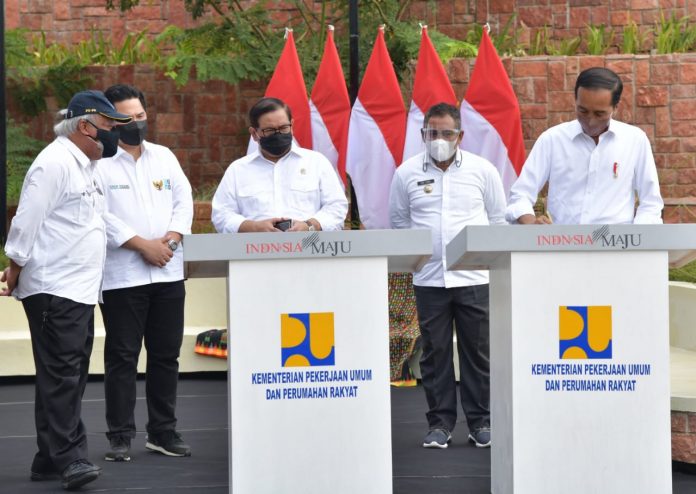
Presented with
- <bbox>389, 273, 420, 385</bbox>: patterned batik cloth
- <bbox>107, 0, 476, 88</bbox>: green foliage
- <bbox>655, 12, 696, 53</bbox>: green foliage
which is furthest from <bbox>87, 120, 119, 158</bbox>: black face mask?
<bbox>655, 12, 696, 53</bbox>: green foliage

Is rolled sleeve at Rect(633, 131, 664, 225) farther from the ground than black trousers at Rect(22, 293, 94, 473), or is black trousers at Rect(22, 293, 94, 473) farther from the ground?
rolled sleeve at Rect(633, 131, 664, 225)

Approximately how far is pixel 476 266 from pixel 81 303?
1710 millimetres

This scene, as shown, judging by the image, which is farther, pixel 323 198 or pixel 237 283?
pixel 323 198

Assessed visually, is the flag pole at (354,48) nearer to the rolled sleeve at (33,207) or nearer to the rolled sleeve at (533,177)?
the rolled sleeve at (533,177)

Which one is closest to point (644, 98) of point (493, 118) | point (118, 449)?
point (493, 118)

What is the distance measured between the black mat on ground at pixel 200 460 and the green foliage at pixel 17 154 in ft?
12.5

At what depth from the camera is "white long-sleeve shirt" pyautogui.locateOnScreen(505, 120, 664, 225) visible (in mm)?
5684

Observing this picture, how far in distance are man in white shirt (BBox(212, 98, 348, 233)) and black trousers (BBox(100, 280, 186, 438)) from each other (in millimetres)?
490

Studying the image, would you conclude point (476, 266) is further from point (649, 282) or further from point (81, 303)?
point (81, 303)

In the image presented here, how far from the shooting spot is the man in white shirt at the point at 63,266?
5.38 m

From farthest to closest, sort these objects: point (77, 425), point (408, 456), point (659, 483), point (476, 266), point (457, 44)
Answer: point (457, 44)
point (408, 456)
point (77, 425)
point (476, 266)
point (659, 483)

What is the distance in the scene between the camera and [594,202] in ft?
18.7

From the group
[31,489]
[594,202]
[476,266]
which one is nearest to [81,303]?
[31,489]

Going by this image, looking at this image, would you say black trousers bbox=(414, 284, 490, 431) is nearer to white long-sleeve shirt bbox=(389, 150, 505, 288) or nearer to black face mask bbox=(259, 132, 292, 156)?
white long-sleeve shirt bbox=(389, 150, 505, 288)
